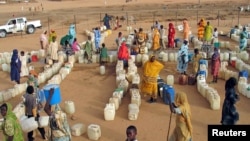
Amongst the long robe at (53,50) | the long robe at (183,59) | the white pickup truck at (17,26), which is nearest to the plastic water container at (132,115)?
the long robe at (183,59)

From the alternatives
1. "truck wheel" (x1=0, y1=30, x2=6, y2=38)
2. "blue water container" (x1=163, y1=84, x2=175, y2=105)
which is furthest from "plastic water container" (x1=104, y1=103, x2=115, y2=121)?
"truck wheel" (x1=0, y1=30, x2=6, y2=38)

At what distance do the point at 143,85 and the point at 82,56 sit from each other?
18.4 feet

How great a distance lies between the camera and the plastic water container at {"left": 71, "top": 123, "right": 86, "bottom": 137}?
878 cm

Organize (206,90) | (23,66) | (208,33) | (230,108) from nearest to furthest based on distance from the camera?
(230,108) < (206,90) < (23,66) < (208,33)

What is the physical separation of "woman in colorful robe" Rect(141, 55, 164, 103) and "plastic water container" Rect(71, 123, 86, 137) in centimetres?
254

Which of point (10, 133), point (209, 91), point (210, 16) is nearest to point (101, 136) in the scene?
point (10, 133)

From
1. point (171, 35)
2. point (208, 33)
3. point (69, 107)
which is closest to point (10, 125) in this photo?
point (69, 107)

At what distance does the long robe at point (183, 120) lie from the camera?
646cm

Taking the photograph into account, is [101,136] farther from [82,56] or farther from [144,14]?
[144,14]

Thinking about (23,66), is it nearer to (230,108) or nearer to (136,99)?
(136,99)

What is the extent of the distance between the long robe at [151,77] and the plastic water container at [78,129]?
2.54m

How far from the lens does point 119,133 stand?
890 cm

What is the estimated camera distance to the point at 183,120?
21.6 ft

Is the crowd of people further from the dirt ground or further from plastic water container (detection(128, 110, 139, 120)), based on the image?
plastic water container (detection(128, 110, 139, 120))
